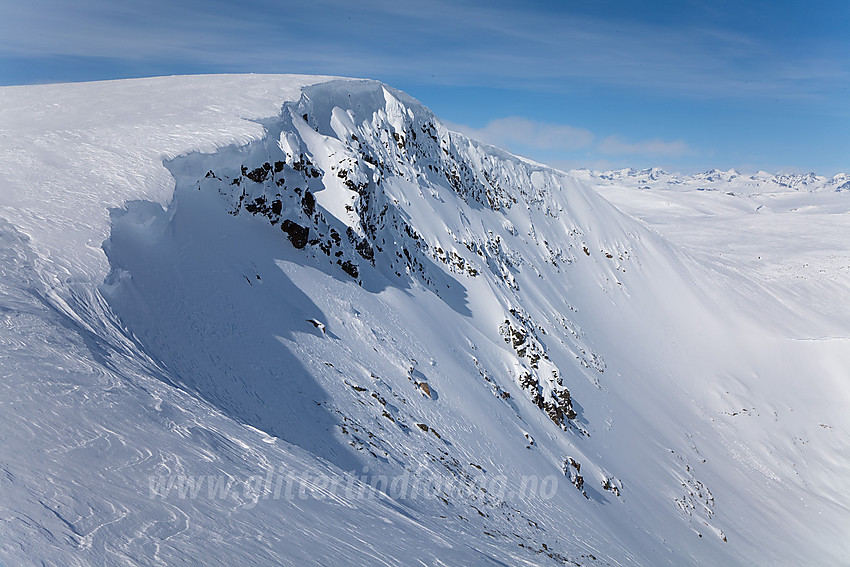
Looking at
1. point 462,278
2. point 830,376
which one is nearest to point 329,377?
point 462,278

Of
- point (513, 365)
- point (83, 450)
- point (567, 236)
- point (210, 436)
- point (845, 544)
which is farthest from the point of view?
point (567, 236)

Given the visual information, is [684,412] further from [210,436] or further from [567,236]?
[210,436]

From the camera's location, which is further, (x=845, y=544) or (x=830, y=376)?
(x=830, y=376)

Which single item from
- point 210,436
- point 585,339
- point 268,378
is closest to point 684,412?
point 585,339

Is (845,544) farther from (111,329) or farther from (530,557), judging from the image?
(111,329)

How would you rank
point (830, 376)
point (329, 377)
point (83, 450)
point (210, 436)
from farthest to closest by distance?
point (830, 376) → point (329, 377) → point (210, 436) → point (83, 450)

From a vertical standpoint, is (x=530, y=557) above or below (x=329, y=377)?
below

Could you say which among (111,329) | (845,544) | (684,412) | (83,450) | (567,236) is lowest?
(83,450)
